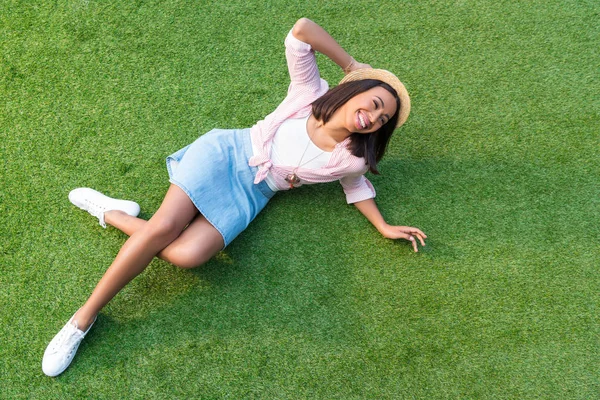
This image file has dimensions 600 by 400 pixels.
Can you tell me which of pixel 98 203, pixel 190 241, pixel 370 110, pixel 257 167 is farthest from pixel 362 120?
pixel 98 203

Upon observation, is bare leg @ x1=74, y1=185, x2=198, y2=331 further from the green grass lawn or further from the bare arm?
the bare arm

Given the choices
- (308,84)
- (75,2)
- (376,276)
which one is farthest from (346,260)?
(75,2)

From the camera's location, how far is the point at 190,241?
2.54m

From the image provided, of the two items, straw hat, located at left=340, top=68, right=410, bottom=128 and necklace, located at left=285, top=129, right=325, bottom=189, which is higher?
straw hat, located at left=340, top=68, right=410, bottom=128

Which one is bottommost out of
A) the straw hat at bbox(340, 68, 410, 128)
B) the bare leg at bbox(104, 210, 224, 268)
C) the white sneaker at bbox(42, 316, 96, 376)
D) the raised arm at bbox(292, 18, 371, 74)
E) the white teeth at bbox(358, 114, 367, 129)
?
the white sneaker at bbox(42, 316, 96, 376)

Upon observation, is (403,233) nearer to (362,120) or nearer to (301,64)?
(362,120)

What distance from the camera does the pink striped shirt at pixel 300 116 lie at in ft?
8.21

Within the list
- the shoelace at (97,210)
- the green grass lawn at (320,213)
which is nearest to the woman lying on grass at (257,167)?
the shoelace at (97,210)

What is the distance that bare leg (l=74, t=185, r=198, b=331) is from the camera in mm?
2461

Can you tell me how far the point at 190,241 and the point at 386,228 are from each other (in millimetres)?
1109

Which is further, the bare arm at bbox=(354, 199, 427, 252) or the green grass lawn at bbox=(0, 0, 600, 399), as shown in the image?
the bare arm at bbox=(354, 199, 427, 252)

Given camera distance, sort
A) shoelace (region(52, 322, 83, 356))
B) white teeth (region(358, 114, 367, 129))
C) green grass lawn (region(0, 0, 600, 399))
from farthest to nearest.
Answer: green grass lawn (region(0, 0, 600, 399)) → shoelace (region(52, 322, 83, 356)) → white teeth (region(358, 114, 367, 129))

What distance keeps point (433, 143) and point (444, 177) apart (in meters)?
0.24

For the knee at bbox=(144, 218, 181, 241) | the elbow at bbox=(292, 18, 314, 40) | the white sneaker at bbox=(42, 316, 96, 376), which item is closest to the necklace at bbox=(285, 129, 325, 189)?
the elbow at bbox=(292, 18, 314, 40)
